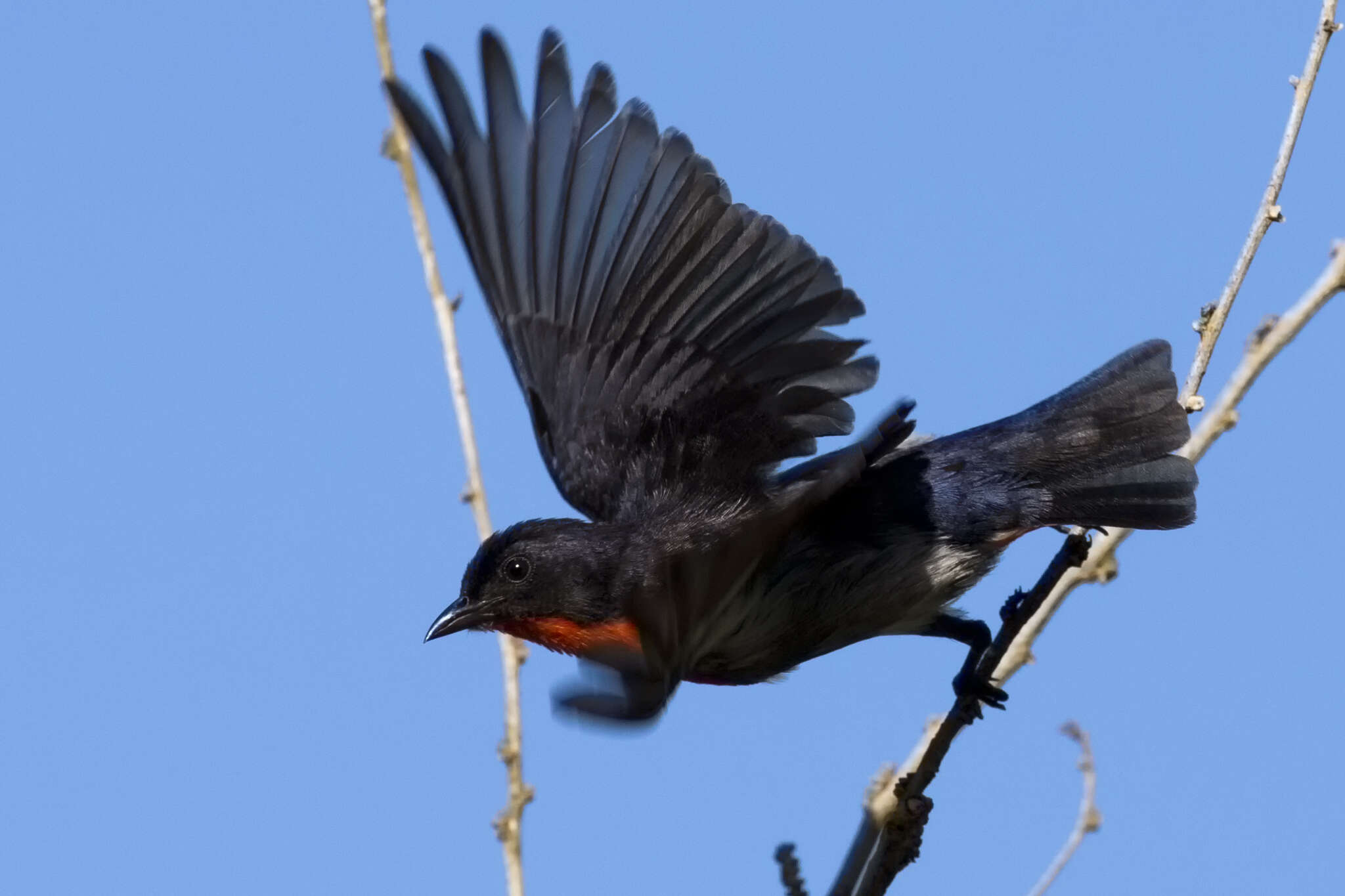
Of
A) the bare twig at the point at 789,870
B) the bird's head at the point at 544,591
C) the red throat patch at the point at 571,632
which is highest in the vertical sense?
the bird's head at the point at 544,591

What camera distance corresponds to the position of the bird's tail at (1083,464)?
16.3 feet

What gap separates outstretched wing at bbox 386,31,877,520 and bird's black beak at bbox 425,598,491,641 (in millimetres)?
596

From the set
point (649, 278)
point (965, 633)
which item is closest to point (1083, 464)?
point (965, 633)

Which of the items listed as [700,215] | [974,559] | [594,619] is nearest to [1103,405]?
[974,559]

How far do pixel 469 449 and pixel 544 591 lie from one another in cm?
104

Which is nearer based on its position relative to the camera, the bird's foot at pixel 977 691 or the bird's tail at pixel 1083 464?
the bird's foot at pixel 977 691

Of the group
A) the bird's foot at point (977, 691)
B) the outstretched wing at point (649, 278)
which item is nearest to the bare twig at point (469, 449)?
the outstretched wing at point (649, 278)

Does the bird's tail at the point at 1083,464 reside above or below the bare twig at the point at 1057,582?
above

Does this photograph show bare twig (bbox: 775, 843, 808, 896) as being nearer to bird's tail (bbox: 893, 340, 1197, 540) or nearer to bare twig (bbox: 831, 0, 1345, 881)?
bare twig (bbox: 831, 0, 1345, 881)

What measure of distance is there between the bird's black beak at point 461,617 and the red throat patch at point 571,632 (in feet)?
0.25

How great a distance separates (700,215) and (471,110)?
732 mm

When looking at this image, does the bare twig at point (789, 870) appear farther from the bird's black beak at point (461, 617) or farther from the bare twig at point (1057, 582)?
the bird's black beak at point (461, 617)

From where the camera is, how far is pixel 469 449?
3949mm

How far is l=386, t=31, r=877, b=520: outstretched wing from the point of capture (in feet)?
16.0
